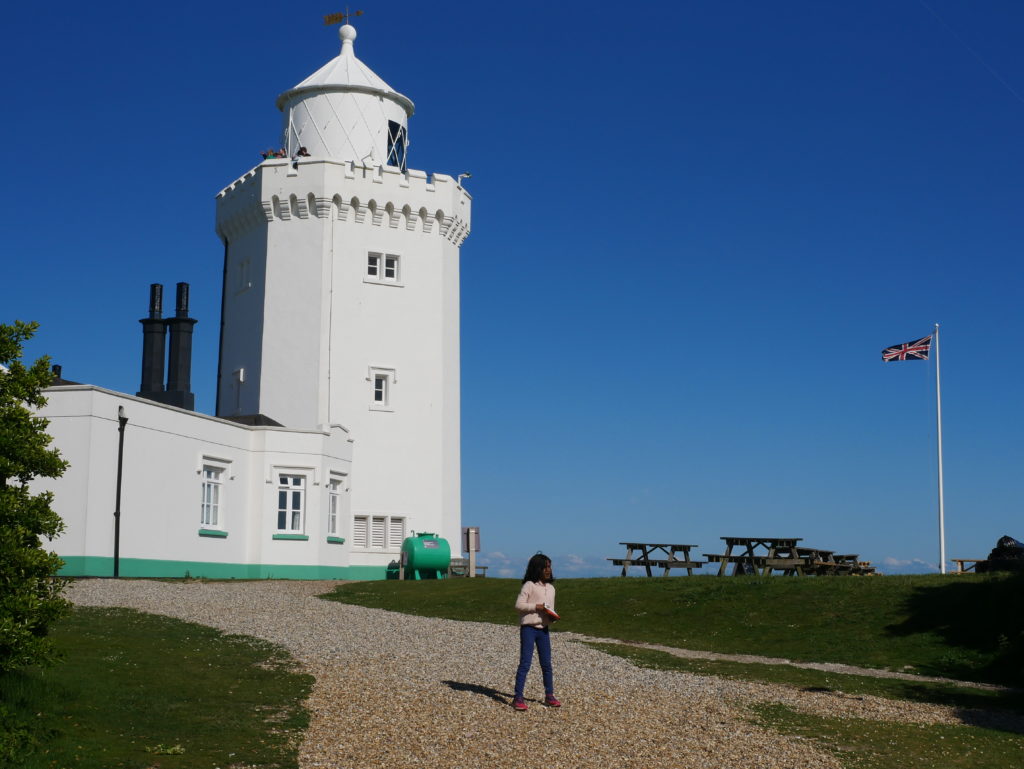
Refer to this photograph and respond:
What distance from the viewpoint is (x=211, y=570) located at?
3359 centimetres

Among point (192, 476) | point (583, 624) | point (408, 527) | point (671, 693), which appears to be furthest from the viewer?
point (408, 527)

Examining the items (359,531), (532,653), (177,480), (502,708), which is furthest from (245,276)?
(502,708)

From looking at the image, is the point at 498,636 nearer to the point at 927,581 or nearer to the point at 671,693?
the point at 671,693

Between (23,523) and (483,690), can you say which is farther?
(483,690)

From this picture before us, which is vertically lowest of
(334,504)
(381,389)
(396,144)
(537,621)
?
(537,621)

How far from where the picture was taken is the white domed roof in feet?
144

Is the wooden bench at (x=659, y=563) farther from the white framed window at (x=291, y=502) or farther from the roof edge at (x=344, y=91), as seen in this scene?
the roof edge at (x=344, y=91)

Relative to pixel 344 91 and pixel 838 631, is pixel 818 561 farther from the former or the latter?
pixel 344 91

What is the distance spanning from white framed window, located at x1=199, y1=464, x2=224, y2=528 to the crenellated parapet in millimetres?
11370

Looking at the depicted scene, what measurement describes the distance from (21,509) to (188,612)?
1089cm

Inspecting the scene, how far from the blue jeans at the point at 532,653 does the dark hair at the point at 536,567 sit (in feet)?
1.98

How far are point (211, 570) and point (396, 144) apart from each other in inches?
754

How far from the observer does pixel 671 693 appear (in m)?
15.4

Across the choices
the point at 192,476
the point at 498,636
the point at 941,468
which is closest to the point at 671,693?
the point at 498,636
